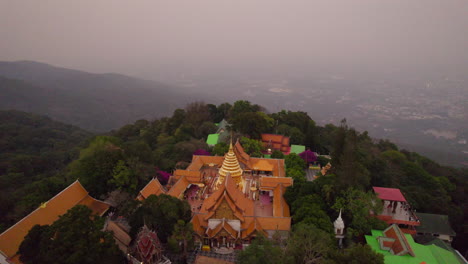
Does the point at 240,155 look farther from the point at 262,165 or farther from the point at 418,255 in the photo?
the point at 418,255

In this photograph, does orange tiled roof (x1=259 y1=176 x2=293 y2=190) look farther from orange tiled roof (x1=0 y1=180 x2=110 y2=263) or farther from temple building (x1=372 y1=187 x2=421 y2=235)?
orange tiled roof (x1=0 y1=180 x2=110 y2=263)

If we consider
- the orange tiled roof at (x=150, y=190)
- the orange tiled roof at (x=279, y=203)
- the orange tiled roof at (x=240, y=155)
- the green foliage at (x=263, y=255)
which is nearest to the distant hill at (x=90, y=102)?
the orange tiled roof at (x=240, y=155)

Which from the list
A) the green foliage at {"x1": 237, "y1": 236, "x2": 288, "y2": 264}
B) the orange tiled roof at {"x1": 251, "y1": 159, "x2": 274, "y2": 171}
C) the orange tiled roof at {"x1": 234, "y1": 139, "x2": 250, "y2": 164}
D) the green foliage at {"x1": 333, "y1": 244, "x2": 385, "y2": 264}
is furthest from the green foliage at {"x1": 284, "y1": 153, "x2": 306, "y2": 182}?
the green foliage at {"x1": 237, "y1": 236, "x2": 288, "y2": 264}

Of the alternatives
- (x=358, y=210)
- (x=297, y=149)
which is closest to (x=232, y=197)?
(x=358, y=210)

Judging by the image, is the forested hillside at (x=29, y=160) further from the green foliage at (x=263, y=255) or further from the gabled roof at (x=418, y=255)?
the gabled roof at (x=418, y=255)

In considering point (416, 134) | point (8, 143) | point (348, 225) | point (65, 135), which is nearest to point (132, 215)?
point (348, 225)
